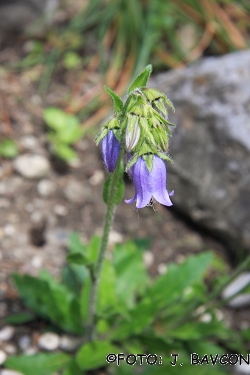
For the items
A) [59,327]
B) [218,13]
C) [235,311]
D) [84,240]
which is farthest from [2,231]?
[218,13]

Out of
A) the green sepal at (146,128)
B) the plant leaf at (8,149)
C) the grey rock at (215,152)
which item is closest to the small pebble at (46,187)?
the plant leaf at (8,149)

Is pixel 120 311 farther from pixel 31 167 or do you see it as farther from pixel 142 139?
pixel 31 167

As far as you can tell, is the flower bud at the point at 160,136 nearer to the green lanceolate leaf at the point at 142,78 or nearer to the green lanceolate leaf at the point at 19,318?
the green lanceolate leaf at the point at 142,78

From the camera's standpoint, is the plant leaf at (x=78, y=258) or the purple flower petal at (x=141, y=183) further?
the plant leaf at (x=78, y=258)

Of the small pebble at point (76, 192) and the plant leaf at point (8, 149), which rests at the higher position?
the plant leaf at point (8, 149)

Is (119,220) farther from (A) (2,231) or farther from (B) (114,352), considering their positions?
(B) (114,352)

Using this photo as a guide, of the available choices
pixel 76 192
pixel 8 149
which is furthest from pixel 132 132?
pixel 8 149
